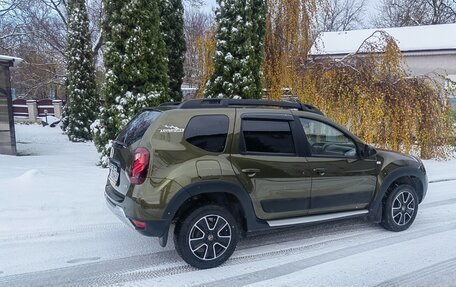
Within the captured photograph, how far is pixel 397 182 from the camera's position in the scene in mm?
5133

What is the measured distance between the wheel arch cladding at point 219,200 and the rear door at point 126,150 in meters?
0.58

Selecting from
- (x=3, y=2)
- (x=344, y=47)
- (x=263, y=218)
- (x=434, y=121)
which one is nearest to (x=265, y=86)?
(x=434, y=121)

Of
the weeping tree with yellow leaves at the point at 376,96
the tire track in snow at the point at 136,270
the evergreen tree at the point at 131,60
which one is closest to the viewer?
the tire track in snow at the point at 136,270

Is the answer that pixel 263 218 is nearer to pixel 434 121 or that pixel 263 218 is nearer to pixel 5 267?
pixel 5 267

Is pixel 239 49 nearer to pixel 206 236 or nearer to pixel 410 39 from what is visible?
pixel 206 236

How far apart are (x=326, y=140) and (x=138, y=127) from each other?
2.46 metres

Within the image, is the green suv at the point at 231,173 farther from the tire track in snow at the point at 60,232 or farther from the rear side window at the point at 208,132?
the tire track in snow at the point at 60,232

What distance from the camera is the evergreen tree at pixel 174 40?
34.8 feet

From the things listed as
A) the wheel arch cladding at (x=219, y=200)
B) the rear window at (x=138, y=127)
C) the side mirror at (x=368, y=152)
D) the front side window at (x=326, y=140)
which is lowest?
the wheel arch cladding at (x=219, y=200)

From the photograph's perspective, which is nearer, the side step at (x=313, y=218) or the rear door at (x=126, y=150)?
the rear door at (x=126, y=150)

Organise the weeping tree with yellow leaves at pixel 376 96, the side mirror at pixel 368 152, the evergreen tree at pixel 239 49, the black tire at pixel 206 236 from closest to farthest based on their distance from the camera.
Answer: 1. the black tire at pixel 206 236
2. the side mirror at pixel 368 152
3. the evergreen tree at pixel 239 49
4. the weeping tree with yellow leaves at pixel 376 96

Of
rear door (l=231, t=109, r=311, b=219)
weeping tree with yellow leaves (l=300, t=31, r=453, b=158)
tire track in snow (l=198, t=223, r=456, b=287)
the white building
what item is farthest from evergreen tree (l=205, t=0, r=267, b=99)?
the white building

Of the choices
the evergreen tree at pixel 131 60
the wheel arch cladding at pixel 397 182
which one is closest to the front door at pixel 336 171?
the wheel arch cladding at pixel 397 182

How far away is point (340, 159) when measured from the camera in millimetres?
4602
